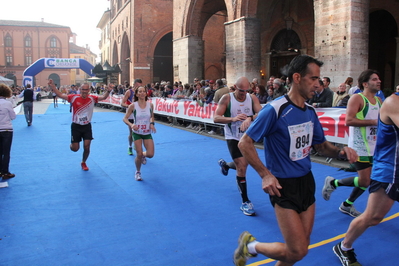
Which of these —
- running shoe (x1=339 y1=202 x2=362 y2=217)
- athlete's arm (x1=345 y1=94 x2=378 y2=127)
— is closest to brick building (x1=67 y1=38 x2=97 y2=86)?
running shoe (x1=339 y1=202 x2=362 y2=217)

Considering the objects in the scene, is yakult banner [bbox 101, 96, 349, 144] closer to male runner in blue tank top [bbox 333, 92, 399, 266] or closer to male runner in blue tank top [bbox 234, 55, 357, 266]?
male runner in blue tank top [bbox 333, 92, 399, 266]

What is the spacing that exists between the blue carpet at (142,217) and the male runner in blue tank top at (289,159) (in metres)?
1.04

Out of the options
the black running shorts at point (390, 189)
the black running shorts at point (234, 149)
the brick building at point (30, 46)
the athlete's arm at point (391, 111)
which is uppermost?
the brick building at point (30, 46)

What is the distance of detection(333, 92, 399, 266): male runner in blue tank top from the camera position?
2988mm

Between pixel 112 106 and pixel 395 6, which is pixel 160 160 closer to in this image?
pixel 395 6

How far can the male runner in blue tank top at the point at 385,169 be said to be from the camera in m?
2.99

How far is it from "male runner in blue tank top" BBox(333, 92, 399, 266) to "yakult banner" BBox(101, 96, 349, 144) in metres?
4.70

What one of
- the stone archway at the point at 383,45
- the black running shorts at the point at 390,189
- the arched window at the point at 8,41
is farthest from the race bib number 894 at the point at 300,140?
the arched window at the point at 8,41

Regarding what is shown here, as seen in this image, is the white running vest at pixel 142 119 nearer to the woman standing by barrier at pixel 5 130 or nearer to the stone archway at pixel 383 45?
the woman standing by barrier at pixel 5 130

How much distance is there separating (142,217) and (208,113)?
26.3ft

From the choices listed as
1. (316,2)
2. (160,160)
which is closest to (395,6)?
(316,2)

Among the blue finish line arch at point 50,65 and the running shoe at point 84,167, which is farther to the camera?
the blue finish line arch at point 50,65

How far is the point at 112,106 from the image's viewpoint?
26.4 m

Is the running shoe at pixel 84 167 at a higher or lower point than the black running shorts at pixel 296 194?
lower
